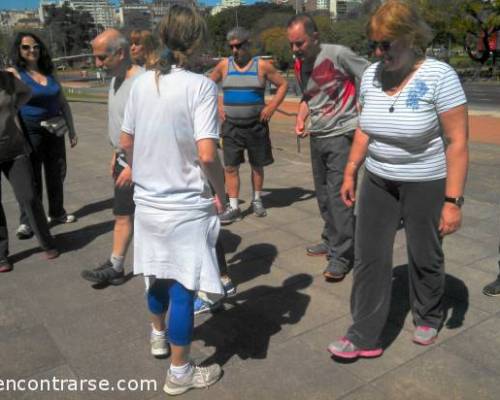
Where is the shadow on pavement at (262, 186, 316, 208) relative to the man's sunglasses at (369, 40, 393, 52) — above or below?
below

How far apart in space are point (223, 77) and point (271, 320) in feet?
9.78

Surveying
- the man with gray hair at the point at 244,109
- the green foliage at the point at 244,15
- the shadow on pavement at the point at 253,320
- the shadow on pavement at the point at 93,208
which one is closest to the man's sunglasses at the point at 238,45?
the man with gray hair at the point at 244,109

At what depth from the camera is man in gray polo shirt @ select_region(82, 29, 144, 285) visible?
12.0ft

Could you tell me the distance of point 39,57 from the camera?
526cm

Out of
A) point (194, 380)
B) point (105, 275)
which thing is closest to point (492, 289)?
point (194, 380)

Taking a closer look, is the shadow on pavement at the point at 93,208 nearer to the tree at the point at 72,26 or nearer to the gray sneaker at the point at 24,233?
the gray sneaker at the point at 24,233

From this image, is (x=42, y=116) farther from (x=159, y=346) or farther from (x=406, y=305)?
(x=406, y=305)

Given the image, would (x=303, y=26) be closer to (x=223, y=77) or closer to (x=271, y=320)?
(x=223, y=77)

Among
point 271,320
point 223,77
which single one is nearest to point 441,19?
point 223,77

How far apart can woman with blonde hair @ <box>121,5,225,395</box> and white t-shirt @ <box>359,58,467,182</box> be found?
0.86 metres

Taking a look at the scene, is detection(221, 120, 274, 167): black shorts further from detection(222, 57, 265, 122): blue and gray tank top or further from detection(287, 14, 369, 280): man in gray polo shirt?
detection(287, 14, 369, 280): man in gray polo shirt

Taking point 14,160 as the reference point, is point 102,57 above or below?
above

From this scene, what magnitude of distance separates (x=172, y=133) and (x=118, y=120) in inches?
57.4

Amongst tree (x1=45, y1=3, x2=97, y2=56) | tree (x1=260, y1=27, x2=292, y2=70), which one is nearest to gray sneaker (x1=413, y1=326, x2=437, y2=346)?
tree (x1=260, y1=27, x2=292, y2=70)
